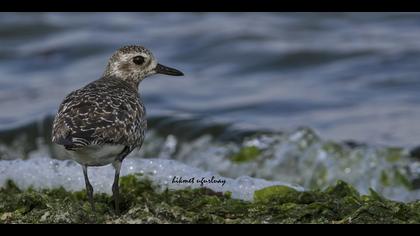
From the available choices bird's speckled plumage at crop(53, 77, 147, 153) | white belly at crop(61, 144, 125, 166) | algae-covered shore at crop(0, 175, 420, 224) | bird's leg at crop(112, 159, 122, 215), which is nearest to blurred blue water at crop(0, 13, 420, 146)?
algae-covered shore at crop(0, 175, 420, 224)

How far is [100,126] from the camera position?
645cm

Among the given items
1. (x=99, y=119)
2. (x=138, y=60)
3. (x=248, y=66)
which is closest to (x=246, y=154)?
(x=138, y=60)

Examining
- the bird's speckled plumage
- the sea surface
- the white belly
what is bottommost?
the sea surface

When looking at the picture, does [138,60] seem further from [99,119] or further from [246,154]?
[246,154]

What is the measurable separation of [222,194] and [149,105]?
6493 mm

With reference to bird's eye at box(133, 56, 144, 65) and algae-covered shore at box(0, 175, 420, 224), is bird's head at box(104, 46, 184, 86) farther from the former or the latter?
algae-covered shore at box(0, 175, 420, 224)

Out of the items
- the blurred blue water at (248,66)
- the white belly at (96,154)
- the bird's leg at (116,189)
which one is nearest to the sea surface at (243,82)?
the blurred blue water at (248,66)

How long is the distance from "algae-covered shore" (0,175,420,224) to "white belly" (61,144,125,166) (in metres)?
0.32

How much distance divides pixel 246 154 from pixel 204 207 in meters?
4.81

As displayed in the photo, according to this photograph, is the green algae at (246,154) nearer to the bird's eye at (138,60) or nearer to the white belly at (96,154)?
the bird's eye at (138,60)

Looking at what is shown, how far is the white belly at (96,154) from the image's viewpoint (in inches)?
252

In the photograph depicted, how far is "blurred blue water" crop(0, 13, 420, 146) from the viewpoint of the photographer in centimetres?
1251
